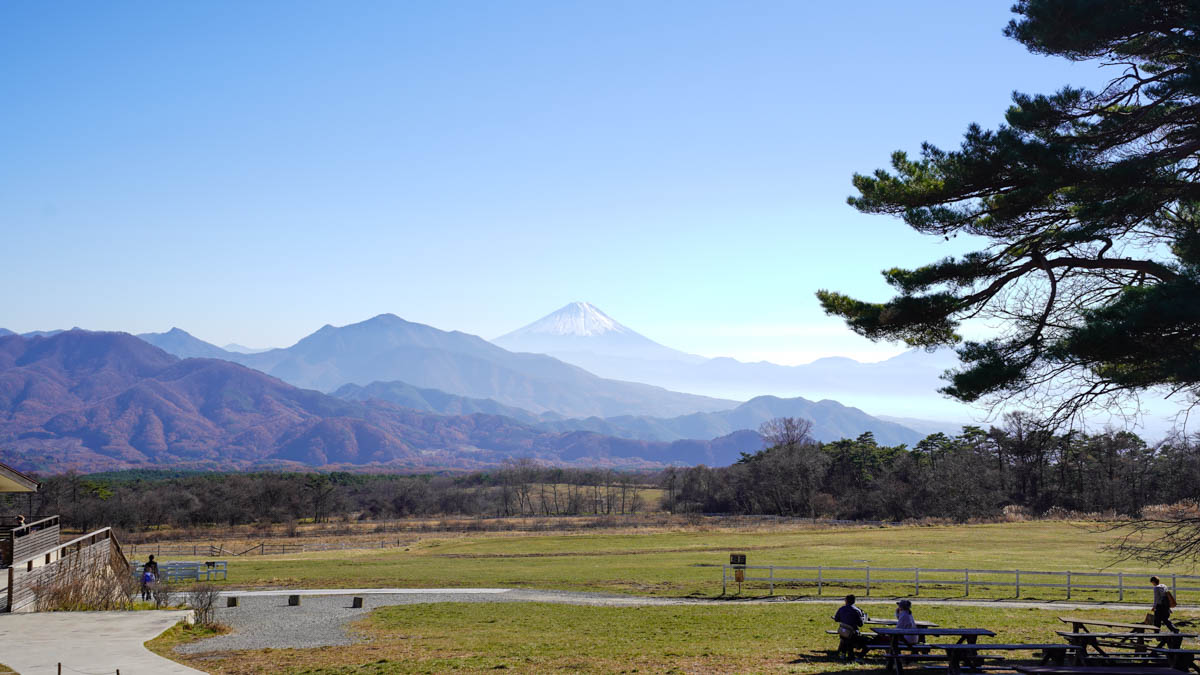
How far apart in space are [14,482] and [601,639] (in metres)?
20.2

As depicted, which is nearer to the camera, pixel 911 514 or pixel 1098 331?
pixel 1098 331

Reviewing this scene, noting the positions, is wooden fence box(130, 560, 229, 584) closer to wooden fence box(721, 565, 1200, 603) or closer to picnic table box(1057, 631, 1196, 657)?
wooden fence box(721, 565, 1200, 603)

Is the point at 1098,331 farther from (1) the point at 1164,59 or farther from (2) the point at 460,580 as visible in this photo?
(2) the point at 460,580

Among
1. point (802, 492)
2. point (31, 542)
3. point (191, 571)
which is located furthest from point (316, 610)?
point (802, 492)

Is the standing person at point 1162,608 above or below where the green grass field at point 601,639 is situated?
above

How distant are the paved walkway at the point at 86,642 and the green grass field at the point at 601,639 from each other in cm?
125

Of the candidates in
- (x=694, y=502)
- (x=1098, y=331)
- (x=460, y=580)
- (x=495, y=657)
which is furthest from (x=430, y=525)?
(x=1098, y=331)

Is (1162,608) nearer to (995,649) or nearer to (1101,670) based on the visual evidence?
(995,649)

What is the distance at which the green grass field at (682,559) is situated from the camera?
34188 mm

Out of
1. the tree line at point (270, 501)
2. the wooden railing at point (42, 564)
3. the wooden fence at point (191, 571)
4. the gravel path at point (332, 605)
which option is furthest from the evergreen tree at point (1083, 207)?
the tree line at point (270, 501)

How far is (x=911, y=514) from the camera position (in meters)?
86.7

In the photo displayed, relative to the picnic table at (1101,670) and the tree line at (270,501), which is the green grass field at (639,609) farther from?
the tree line at (270,501)

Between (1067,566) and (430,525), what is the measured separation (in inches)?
2690

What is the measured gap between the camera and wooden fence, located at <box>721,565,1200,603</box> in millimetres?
29312
